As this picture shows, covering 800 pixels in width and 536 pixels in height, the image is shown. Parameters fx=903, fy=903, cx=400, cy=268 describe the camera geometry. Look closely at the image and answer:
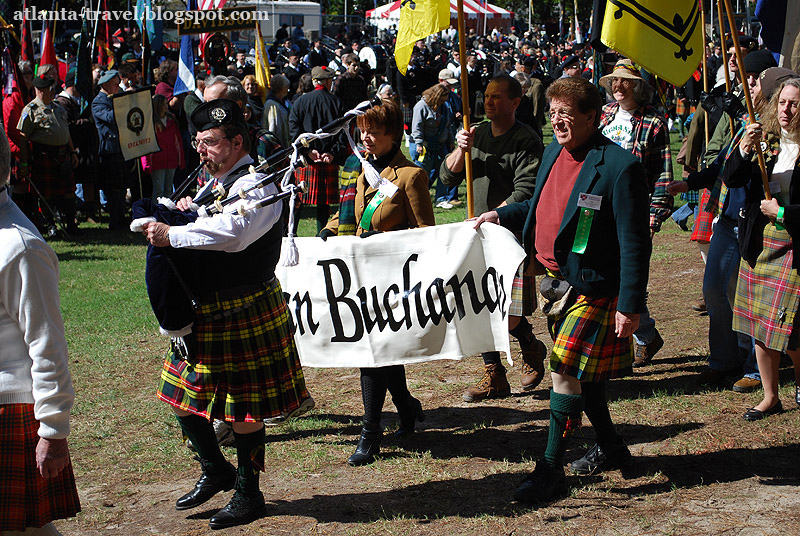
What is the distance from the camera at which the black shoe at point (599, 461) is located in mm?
4645

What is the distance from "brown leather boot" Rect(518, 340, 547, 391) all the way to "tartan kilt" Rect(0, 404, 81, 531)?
3.70 m

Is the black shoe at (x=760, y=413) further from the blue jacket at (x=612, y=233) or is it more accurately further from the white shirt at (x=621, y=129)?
the white shirt at (x=621, y=129)

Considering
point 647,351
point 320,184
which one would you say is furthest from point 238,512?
point 320,184

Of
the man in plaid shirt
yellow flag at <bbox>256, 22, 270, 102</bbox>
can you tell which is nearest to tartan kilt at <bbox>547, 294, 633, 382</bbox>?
the man in plaid shirt

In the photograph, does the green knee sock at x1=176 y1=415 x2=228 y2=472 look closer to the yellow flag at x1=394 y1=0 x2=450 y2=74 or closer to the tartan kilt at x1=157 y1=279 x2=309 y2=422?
the tartan kilt at x1=157 y1=279 x2=309 y2=422

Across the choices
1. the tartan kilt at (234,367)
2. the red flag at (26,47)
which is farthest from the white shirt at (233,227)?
the red flag at (26,47)

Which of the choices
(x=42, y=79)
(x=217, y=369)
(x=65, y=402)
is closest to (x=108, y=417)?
(x=217, y=369)

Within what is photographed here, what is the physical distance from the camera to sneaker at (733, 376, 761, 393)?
5832mm

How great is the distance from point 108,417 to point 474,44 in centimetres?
3567

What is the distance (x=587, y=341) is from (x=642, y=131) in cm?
252

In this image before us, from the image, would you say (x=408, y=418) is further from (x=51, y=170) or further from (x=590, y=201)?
(x=51, y=170)

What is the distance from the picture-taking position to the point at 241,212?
3.87 meters

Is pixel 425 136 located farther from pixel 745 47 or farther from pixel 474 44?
pixel 474 44

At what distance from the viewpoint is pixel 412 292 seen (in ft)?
16.9
